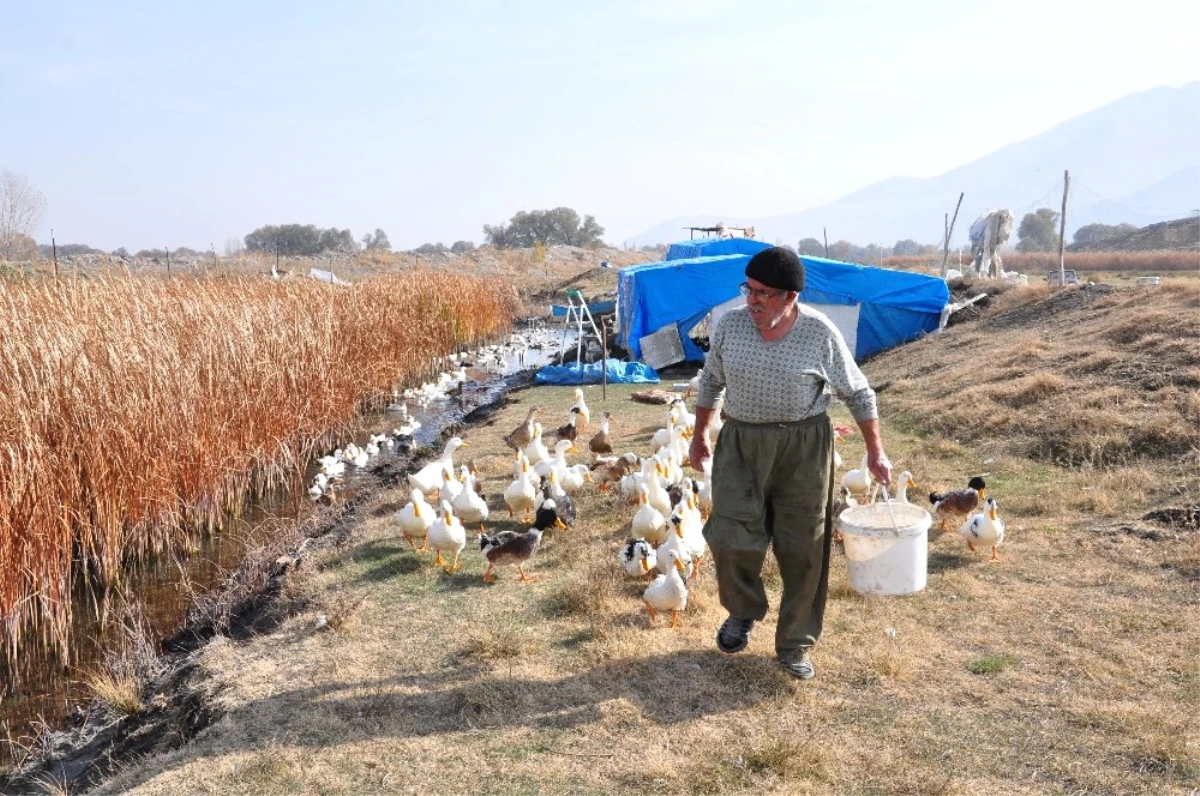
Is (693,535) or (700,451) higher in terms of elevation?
(700,451)

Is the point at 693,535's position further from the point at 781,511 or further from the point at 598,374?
the point at 598,374

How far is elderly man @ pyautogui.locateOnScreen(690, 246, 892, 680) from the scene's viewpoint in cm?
408

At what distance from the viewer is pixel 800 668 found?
177 inches

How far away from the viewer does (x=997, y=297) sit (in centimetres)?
1769

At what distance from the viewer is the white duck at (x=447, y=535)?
20.8ft

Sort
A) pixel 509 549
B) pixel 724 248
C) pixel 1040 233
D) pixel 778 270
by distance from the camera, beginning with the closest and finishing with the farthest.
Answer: pixel 778 270 → pixel 509 549 → pixel 724 248 → pixel 1040 233

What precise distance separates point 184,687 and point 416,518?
2013 mm

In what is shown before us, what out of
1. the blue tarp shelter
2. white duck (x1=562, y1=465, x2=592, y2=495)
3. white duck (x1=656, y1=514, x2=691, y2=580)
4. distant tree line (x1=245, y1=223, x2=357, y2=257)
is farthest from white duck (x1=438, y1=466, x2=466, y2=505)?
distant tree line (x1=245, y1=223, x2=357, y2=257)

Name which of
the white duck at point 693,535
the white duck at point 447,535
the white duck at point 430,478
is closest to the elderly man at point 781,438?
the white duck at point 693,535

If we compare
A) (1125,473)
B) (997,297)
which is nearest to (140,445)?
(1125,473)

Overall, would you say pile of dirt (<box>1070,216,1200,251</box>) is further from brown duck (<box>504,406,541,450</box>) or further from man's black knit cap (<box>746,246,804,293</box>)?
man's black knit cap (<box>746,246,804,293</box>)

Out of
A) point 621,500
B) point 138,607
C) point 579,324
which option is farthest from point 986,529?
point 579,324

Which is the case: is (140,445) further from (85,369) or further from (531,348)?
(531,348)

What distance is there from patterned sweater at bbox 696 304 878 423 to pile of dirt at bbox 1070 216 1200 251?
48179 mm
